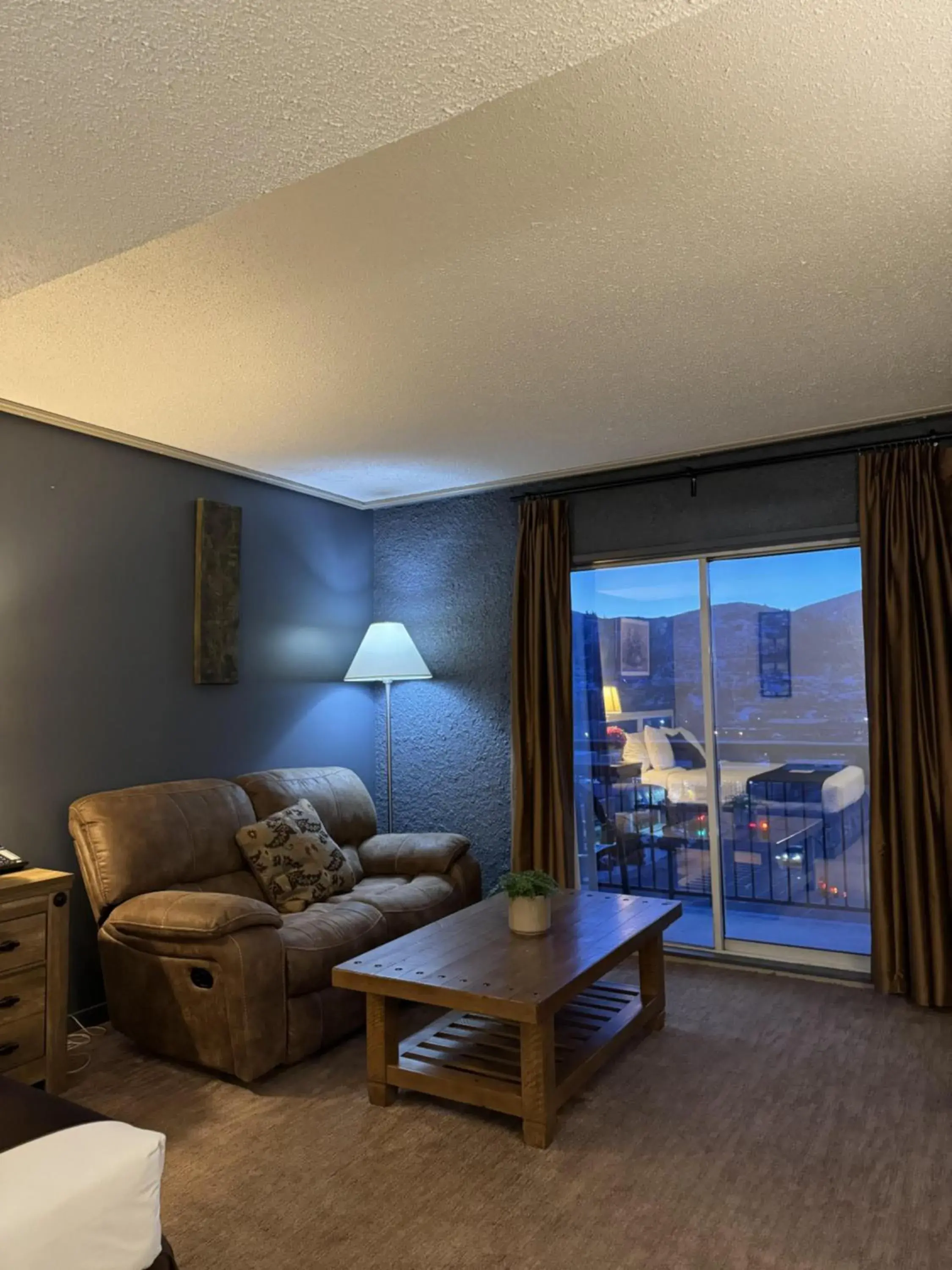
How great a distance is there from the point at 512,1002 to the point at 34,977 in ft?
5.25

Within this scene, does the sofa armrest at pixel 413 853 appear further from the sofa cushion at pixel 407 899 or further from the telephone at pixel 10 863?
the telephone at pixel 10 863

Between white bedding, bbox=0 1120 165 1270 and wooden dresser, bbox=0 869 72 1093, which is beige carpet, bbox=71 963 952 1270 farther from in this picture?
white bedding, bbox=0 1120 165 1270

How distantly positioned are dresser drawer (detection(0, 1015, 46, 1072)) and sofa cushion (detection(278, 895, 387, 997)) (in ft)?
2.62

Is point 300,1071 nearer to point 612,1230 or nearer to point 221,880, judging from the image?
point 221,880

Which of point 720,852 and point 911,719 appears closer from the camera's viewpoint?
point 911,719

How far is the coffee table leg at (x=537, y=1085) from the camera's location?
8.07 feet

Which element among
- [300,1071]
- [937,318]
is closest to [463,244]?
[937,318]

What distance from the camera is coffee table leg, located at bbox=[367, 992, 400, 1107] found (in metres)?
2.75

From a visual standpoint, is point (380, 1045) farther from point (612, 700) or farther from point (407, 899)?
point (612, 700)

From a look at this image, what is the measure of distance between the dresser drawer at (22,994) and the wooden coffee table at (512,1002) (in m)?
1.00

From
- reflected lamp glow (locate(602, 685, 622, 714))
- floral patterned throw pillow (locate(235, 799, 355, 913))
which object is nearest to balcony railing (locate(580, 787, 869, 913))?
reflected lamp glow (locate(602, 685, 622, 714))

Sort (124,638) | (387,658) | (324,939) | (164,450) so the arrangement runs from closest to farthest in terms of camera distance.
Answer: (324,939), (124,638), (164,450), (387,658)

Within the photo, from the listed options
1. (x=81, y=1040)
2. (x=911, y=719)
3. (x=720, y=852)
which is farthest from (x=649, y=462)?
(x=81, y=1040)

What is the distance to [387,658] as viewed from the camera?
15.7 feet
